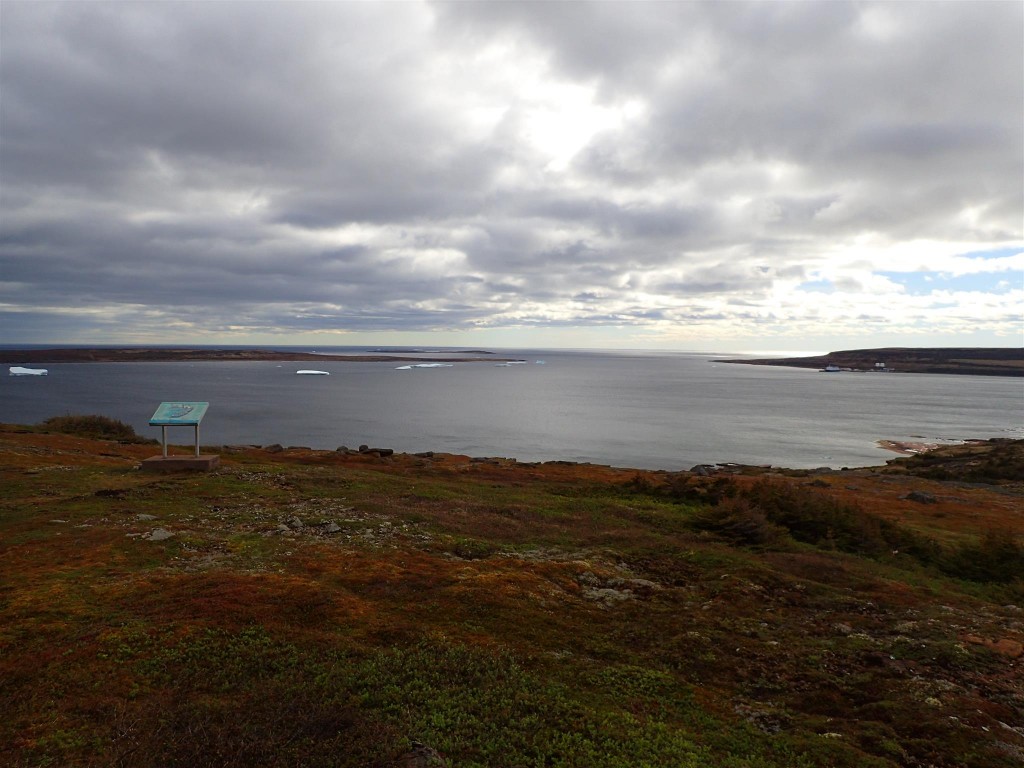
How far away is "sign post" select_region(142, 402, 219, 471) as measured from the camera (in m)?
32.6

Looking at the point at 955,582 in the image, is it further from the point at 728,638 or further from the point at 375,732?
the point at 375,732

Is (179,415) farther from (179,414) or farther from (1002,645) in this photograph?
(1002,645)

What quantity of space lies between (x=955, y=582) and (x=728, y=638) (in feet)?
47.9

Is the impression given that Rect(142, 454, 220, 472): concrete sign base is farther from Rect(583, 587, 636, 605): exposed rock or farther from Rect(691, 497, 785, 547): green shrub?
Rect(691, 497, 785, 547): green shrub

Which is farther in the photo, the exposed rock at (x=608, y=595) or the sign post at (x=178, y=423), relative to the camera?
the sign post at (x=178, y=423)

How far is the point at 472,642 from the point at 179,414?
92.7 ft

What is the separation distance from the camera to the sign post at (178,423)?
32562 mm

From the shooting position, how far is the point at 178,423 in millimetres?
32719

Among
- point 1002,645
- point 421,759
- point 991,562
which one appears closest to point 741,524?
point 991,562

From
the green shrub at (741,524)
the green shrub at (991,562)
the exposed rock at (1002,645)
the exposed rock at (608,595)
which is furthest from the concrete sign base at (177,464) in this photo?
the green shrub at (991,562)

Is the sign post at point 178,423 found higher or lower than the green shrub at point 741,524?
higher

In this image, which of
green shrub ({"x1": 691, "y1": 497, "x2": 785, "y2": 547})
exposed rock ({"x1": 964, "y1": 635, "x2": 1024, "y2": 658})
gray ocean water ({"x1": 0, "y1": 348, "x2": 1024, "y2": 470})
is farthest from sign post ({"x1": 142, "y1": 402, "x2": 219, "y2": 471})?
gray ocean water ({"x1": 0, "y1": 348, "x2": 1024, "y2": 470})

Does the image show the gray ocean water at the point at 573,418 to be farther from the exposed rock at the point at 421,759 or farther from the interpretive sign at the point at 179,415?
the exposed rock at the point at 421,759

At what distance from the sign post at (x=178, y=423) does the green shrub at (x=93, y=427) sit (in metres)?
34.9
